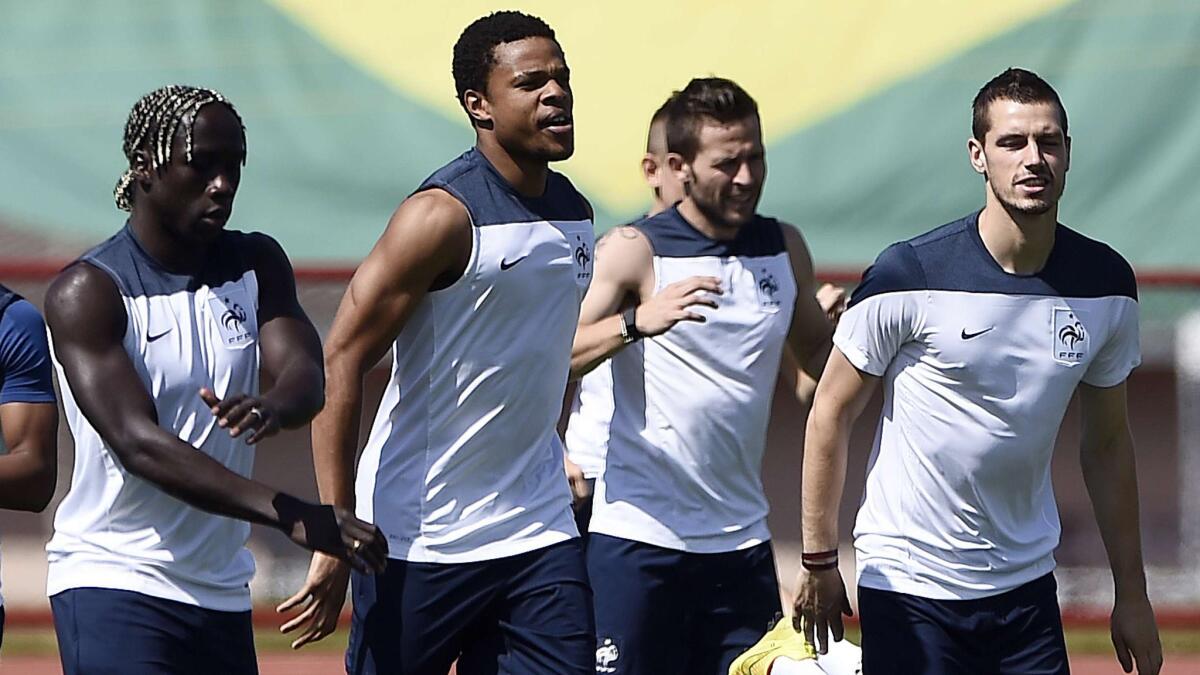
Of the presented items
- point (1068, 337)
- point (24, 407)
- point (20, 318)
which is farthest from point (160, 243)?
point (1068, 337)

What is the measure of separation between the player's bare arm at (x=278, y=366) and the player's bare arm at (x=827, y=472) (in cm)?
137

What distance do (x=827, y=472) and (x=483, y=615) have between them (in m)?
Answer: 0.94

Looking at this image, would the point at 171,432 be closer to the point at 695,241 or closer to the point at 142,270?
the point at 142,270

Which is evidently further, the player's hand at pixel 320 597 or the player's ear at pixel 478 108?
the player's ear at pixel 478 108

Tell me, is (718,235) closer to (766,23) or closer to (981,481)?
(981,481)

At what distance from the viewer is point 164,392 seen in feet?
14.4

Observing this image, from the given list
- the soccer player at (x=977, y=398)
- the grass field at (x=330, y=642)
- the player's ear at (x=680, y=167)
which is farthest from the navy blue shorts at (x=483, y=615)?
the grass field at (x=330, y=642)

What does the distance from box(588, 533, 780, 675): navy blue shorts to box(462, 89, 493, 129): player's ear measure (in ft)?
5.29

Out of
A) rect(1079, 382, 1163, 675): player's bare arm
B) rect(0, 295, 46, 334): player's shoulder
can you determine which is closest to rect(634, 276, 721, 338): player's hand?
rect(1079, 382, 1163, 675): player's bare arm

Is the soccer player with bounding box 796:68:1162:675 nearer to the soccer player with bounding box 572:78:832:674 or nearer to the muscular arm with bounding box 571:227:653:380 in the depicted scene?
the soccer player with bounding box 572:78:832:674

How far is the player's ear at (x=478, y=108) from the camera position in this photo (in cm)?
523

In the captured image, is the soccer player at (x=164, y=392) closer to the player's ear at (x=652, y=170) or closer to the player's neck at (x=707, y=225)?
the player's neck at (x=707, y=225)

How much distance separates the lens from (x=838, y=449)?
5.24m

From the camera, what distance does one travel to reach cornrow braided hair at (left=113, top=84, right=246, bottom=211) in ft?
14.2
